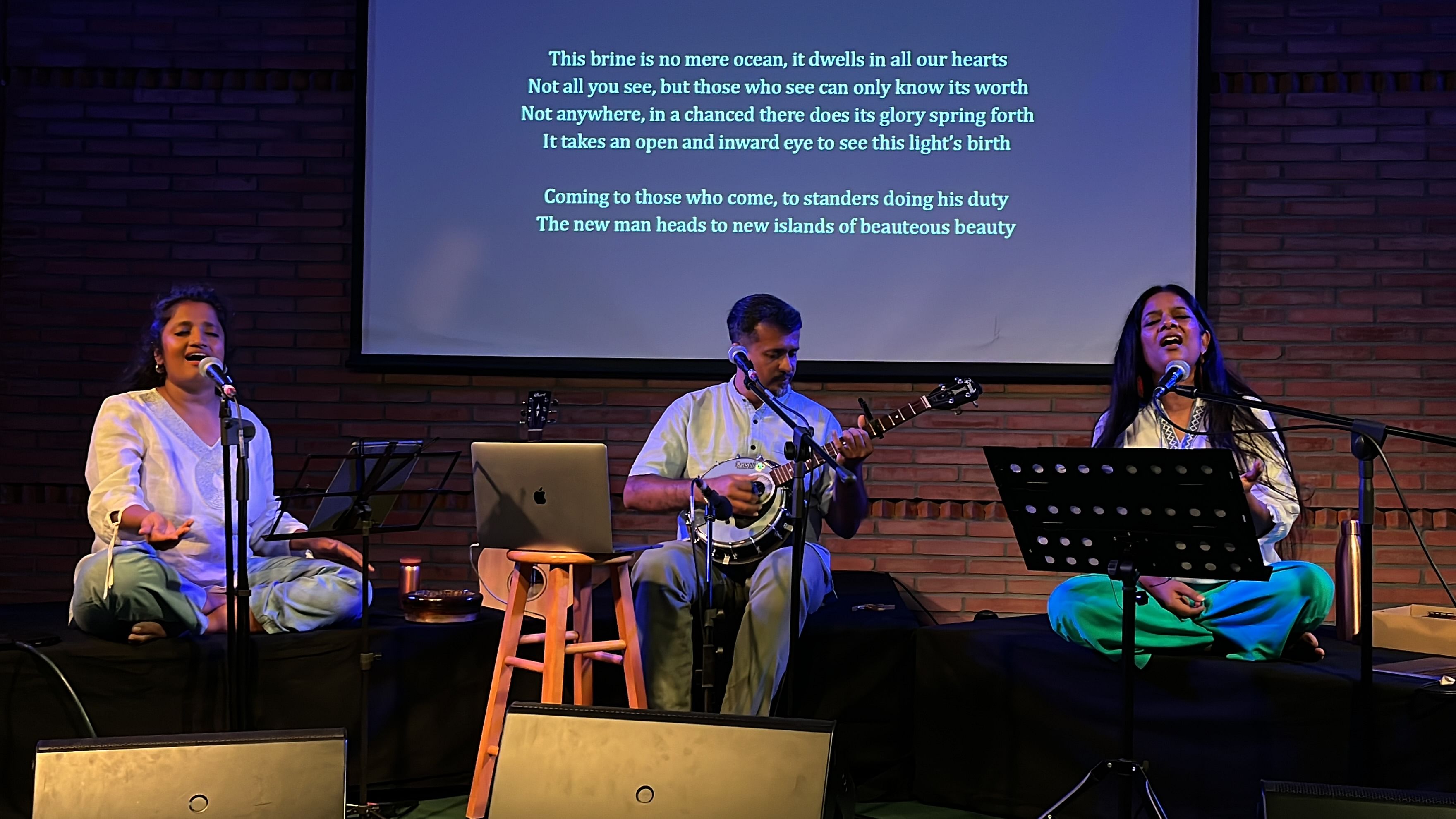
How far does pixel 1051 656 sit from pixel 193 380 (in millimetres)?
2888

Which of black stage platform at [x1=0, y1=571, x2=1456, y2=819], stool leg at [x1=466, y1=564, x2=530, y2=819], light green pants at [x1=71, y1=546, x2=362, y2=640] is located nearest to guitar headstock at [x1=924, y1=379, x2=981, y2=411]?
black stage platform at [x1=0, y1=571, x2=1456, y2=819]

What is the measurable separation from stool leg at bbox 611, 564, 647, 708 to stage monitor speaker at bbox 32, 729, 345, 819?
1.31 m

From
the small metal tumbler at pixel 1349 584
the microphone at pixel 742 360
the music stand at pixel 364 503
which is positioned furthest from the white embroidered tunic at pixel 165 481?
the small metal tumbler at pixel 1349 584

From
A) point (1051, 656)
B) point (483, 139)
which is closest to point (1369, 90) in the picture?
point (1051, 656)

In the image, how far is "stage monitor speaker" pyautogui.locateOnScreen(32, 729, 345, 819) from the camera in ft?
7.42

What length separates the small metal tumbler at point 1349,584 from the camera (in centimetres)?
376

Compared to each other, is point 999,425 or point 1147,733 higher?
point 999,425

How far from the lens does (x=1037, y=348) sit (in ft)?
16.7

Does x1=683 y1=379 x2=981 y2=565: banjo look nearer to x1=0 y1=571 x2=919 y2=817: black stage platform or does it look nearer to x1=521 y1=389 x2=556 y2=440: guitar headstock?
x1=0 y1=571 x2=919 y2=817: black stage platform

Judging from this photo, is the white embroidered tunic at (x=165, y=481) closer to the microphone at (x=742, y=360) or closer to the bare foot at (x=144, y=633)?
the bare foot at (x=144, y=633)

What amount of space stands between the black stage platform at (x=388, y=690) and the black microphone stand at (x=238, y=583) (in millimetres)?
160

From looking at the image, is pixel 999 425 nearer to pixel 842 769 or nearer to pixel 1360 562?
pixel 1360 562

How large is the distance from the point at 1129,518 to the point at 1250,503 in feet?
1.39

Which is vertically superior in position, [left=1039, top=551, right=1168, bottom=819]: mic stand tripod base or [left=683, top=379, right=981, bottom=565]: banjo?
[left=683, top=379, right=981, bottom=565]: banjo
